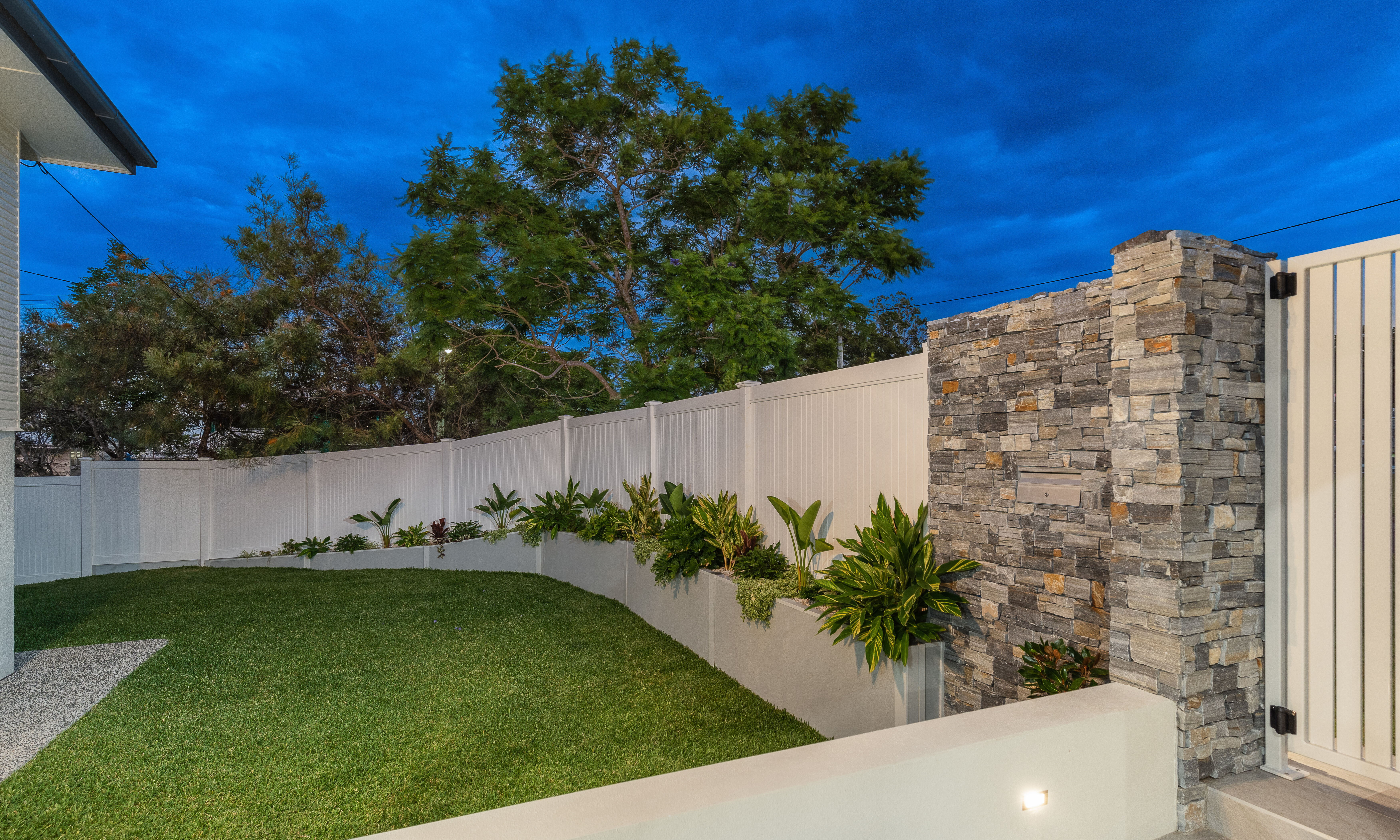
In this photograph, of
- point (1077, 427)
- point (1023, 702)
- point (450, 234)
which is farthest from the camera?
point (450, 234)

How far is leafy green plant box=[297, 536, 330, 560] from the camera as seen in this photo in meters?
11.7

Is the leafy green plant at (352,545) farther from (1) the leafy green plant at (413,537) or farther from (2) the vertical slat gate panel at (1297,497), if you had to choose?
(2) the vertical slat gate panel at (1297,497)

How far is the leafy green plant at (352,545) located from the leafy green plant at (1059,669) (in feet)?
36.9

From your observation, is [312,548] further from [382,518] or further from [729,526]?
[729,526]

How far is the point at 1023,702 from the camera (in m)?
2.62

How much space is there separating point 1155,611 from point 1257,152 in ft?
98.7

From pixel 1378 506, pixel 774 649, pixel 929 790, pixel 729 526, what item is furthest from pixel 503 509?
Result: pixel 1378 506

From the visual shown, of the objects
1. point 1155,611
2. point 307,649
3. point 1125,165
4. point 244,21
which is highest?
point 1125,165

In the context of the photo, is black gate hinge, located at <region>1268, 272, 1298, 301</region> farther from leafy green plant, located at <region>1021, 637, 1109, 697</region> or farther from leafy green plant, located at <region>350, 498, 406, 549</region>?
leafy green plant, located at <region>350, 498, 406, 549</region>

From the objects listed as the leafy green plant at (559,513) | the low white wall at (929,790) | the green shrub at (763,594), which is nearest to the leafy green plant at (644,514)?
the leafy green plant at (559,513)

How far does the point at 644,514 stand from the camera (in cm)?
763

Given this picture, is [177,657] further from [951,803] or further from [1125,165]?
[1125,165]

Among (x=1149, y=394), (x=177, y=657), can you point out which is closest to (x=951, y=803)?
(x=1149, y=394)

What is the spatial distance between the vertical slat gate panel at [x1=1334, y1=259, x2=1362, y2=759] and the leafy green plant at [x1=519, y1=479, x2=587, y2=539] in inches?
290
